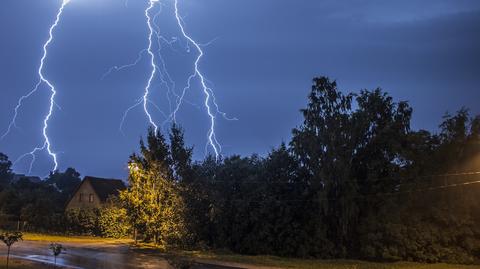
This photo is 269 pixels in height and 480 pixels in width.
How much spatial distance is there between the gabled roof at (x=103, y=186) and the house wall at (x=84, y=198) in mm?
381

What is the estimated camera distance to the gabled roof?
55.0m

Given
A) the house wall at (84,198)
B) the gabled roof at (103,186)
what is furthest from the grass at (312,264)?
the house wall at (84,198)

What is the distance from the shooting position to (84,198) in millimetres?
56031

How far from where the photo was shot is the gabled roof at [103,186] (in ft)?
180

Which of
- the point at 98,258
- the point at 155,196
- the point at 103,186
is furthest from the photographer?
the point at 103,186

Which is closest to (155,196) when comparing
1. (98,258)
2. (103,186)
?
(98,258)

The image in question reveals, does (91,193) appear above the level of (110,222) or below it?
above

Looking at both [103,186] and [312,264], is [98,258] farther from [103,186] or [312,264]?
[103,186]

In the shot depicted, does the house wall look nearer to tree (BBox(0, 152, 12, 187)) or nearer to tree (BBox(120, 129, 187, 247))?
tree (BBox(120, 129, 187, 247))

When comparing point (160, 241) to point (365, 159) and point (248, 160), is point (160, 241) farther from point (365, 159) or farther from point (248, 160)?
point (365, 159)

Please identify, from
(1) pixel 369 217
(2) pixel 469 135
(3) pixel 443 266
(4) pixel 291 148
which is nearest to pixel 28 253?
(4) pixel 291 148

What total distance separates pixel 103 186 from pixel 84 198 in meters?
2.21

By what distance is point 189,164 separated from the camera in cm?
3406

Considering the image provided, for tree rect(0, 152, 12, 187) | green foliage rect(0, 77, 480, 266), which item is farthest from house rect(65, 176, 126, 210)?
tree rect(0, 152, 12, 187)
